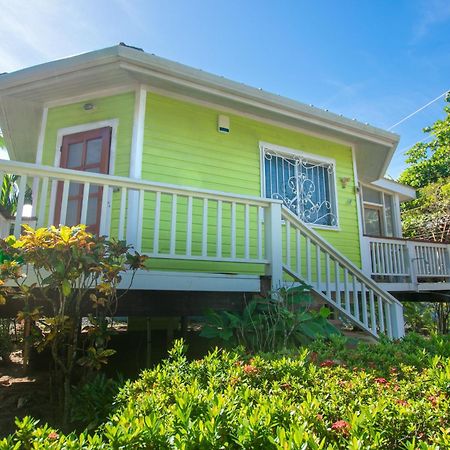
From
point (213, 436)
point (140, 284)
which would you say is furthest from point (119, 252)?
point (213, 436)

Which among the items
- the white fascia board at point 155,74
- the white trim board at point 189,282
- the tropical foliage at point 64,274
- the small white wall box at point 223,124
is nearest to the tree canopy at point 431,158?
the white fascia board at point 155,74

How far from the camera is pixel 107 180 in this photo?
381 cm

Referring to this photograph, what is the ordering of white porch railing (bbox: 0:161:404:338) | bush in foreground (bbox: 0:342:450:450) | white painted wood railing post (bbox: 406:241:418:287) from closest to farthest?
bush in foreground (bbox: 0:342:450:450), white porch railing (bbox: 0:161:404:338), white painted wood railing post (bbox: 406:241:418:287)

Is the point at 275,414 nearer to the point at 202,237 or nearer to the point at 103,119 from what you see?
the point at 202,237

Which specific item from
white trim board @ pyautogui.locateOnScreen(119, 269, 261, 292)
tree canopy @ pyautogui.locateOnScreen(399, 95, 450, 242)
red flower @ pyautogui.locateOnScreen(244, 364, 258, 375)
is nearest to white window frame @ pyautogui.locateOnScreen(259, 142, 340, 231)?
white trim board @ pyautogui.locateOnScreen(119, 269, 261, 292)

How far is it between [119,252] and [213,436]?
2112mm

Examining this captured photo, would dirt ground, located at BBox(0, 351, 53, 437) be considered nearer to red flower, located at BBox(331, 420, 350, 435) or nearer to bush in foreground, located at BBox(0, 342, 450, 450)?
bush in foreground, located at BBox(0, 342, 450, 450)

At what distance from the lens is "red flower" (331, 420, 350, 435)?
4.08 feet

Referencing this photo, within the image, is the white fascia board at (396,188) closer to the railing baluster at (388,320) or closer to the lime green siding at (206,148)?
the lime green siding at (206,148)

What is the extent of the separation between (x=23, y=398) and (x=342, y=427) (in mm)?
2875

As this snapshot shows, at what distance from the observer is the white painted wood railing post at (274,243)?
14.2ft

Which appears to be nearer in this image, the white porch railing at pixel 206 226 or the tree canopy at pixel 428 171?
the white porch railing at pixel 206 226

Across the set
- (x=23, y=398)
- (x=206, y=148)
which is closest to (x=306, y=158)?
(x=206, y=148)

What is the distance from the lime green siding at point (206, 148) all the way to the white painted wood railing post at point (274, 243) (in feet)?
4.16
